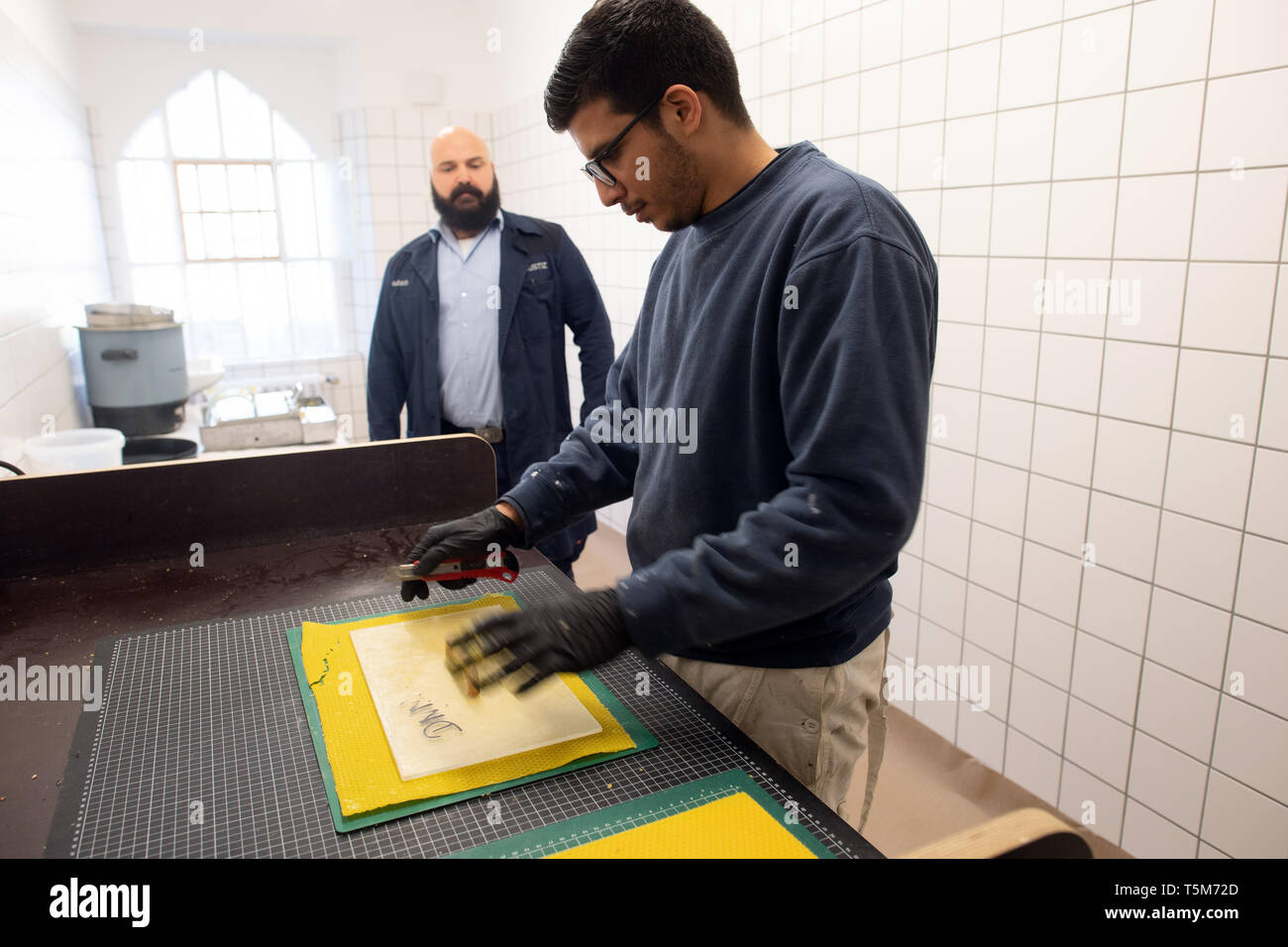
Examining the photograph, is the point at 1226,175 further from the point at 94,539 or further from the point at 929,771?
the point at 94,539

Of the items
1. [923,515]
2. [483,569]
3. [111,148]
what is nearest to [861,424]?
[483,569]

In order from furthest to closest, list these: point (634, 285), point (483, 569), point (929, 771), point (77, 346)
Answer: point (634, 285)
point (77, 346)
point (929, 771)
point (483, 569)

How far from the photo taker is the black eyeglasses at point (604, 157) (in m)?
1.03

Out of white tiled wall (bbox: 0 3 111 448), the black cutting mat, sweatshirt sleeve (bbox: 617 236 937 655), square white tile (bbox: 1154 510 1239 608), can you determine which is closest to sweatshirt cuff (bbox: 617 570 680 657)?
sweatshirt sleeve (bbox: 617 236 937 655)

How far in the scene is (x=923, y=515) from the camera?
2.37 meters

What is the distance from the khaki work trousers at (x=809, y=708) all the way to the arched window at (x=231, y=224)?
14.5 feet

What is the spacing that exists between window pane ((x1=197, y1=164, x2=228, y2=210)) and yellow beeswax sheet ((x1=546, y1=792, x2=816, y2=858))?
192 inches

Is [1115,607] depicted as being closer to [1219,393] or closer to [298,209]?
[1219,393]

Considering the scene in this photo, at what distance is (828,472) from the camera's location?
2.81ft

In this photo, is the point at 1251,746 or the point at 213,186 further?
the point at 213,186

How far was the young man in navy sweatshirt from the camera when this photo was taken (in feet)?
2.82

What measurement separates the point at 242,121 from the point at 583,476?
4.37 m

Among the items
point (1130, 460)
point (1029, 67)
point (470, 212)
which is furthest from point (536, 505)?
point (470, 212)
